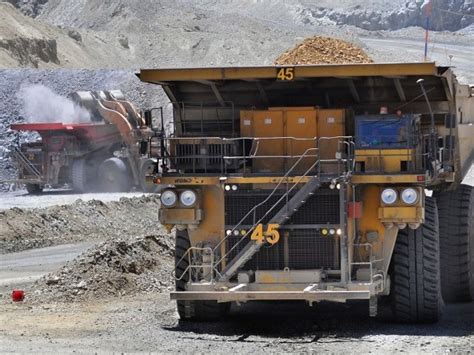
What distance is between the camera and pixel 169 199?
13492mm

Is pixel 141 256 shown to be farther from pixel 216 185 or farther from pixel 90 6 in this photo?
pixel 90 6

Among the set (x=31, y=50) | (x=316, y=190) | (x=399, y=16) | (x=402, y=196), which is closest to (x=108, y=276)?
(x=316, y=190)

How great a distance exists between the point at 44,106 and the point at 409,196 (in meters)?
36.7

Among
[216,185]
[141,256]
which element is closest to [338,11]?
[141,256]

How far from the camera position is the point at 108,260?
679 inches

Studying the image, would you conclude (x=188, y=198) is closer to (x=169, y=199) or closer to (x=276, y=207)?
(x=169, y=199)

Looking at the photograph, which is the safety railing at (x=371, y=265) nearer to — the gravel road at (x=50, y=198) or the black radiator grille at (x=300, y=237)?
the black radiator grille at (x=300, y=237)

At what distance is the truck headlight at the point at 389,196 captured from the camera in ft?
43.1

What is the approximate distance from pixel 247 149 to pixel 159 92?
39.3 meters

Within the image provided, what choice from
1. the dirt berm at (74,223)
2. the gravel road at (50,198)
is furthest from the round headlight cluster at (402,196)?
the gravel road at (50,198)

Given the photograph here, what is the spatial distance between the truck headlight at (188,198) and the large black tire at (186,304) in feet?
1.64

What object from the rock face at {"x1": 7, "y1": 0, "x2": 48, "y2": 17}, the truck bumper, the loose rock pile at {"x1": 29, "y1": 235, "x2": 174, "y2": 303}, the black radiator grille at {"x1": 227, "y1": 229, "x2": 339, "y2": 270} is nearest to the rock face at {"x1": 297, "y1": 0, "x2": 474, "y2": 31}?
the rock face at {"x1": 7, "y1": 0, "x2": 48, "y2": 17}

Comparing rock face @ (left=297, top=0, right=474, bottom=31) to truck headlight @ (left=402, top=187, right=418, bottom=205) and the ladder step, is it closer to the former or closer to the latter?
truck headlight @ (left=402, top=187, right=418, bottom=205)

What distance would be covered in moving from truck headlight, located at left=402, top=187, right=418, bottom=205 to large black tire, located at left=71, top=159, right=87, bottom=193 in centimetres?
2615
